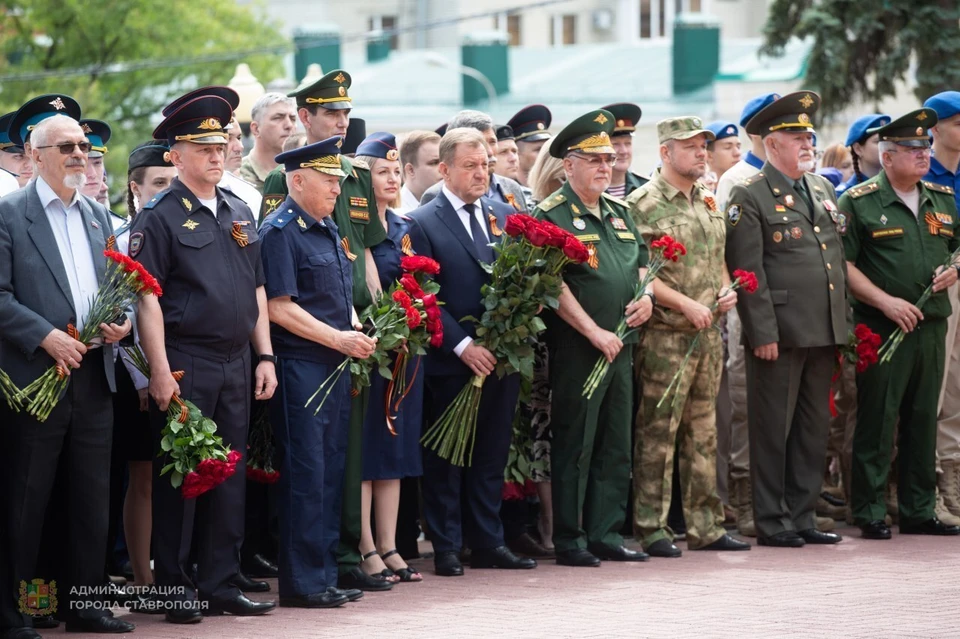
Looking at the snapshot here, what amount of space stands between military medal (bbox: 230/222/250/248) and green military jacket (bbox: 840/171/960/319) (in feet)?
14.1

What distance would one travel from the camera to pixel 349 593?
28.0 feet

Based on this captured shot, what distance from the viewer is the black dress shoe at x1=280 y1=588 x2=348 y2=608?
8.36 m

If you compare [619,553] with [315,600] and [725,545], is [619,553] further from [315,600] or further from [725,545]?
[315,600]

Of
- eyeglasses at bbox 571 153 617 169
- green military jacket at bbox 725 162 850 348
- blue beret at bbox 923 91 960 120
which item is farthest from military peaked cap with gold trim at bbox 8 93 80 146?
blue beret at bbox 923 91 960 120

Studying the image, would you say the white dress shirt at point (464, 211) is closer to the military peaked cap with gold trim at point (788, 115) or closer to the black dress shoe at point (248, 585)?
the black dress shoe at point (248, 585)

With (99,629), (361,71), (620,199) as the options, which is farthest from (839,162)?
(361,71)

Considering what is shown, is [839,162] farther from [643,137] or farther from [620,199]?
[643,137]

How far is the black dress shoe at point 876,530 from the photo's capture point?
34.6ft

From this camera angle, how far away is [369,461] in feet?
29.9

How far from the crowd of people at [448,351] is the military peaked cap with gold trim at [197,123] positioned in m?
0.01

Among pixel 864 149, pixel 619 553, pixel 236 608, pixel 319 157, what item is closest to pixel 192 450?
pixel 236 608

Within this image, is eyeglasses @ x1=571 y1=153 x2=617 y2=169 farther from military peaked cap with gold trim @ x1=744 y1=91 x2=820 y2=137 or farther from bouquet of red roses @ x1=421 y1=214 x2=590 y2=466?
military peaked cap with gold trim @ x1=744 y1=91 x2=820 y2=137

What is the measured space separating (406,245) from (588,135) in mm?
1314

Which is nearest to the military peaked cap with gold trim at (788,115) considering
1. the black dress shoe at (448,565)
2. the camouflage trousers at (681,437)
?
the camouflage trousers at (681,437)
